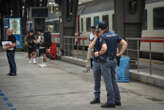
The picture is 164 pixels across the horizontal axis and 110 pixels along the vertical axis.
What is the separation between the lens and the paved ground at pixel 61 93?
8.71 m

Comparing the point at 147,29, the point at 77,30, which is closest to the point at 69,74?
the point at 147,29

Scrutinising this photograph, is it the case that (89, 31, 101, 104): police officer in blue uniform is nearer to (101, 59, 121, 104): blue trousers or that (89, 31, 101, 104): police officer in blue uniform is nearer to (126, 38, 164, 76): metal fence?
(101, 59, 121, 104): blue trousers

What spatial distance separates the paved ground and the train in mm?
1513

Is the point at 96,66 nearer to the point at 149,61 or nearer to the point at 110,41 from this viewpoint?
the point at 110,41

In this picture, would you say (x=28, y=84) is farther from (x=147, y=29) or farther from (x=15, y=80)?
(x=147, y=29)

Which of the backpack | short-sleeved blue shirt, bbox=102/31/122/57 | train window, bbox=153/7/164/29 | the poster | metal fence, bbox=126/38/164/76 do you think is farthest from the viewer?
the poster

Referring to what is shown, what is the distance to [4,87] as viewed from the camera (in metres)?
11.6

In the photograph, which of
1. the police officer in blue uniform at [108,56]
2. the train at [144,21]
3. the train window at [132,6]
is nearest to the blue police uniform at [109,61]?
the police officer in blue uniform at [108,56]

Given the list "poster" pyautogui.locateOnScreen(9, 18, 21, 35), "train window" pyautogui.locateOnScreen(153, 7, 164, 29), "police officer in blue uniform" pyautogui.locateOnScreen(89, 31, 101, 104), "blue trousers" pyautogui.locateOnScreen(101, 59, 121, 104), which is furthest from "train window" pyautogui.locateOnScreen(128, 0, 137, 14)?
"poster" pyautogui.locateOnScreen(9, 18, 21, 35)

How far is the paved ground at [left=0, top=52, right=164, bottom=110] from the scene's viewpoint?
28.6 feet

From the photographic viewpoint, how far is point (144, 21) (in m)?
21.2

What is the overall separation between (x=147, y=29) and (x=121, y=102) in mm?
12156

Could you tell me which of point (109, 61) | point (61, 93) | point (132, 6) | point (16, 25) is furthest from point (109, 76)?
point (16, 25)

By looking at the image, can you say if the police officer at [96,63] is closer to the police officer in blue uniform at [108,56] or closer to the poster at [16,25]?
the police officer in blue uniform at [108,56]
